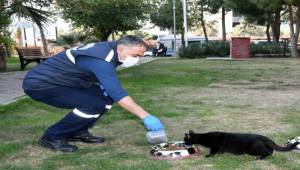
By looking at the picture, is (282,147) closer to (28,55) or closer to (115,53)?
(115,53)

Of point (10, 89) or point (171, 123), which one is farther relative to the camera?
point (10, 89)

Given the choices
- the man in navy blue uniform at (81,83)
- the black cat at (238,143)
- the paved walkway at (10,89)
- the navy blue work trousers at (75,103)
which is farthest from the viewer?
the paved walkway at (10,89)

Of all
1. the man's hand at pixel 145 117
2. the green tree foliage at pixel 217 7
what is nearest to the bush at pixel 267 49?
the green tree foliage at pixel 217 7

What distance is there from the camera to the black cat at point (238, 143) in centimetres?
501

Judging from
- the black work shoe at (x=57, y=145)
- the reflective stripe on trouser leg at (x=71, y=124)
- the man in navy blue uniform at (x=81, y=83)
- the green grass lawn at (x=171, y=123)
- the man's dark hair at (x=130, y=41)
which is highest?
the man's dark hair at (x=130, y=41)

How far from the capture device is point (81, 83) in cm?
538

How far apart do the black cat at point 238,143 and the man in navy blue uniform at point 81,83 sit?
0.74 metres

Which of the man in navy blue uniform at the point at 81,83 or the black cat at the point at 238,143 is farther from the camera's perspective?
the black cat at the point at 238,143

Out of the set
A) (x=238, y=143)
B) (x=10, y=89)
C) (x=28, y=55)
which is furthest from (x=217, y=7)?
(x=238, y=143)

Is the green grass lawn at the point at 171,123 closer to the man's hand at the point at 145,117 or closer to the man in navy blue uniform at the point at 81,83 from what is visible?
the man in navy blue uniform at the point at 81,83

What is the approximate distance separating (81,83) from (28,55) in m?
13.9

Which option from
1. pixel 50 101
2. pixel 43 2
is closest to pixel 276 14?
pixel 43 2

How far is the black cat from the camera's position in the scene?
501 cm

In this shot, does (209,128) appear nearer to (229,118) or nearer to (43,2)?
(229,118)
